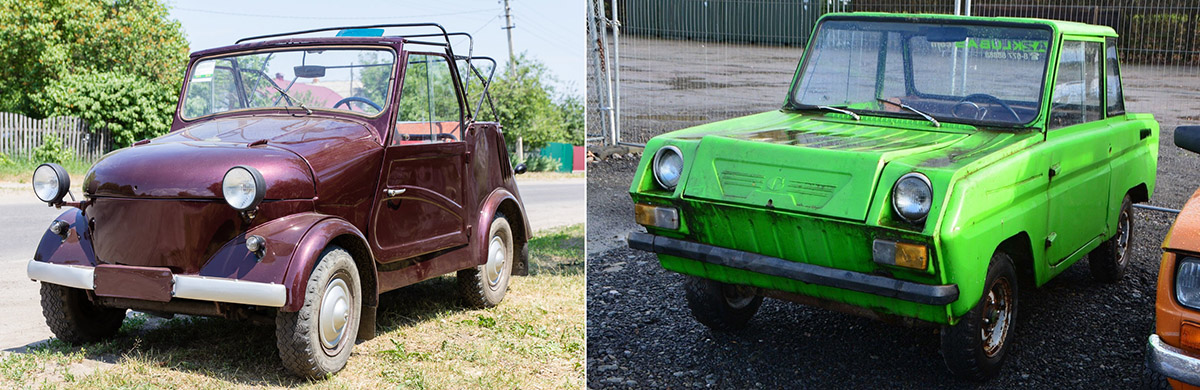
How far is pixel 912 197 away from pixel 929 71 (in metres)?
1.57

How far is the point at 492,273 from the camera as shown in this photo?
6.18 metres

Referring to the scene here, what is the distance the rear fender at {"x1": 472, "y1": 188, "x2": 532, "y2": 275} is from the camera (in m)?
5.88

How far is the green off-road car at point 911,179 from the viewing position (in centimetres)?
353

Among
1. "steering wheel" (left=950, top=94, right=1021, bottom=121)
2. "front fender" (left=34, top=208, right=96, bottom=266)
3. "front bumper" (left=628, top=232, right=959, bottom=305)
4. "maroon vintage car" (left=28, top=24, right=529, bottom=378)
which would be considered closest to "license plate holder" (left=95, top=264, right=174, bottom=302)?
"maroon vintage car" (left=28, top=24, right=529, bottom=378)

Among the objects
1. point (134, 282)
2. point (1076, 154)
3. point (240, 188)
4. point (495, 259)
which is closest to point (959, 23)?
point (1076, 154)

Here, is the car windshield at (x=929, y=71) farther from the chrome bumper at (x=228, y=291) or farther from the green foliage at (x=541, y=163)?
the green foliage at (x=541, y=163)

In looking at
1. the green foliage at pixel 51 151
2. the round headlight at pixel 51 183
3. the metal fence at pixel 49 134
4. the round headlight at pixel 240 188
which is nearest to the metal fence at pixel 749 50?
the round headlight at pixel 240 188

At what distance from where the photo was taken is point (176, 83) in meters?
20.7

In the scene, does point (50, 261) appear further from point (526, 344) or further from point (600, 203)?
point (600, 203)

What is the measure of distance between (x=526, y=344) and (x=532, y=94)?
21663mm

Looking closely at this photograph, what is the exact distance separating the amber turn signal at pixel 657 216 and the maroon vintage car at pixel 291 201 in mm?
1434

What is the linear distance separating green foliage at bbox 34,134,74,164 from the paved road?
329 cm

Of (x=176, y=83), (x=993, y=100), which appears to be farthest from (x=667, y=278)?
(x=176, y=83)

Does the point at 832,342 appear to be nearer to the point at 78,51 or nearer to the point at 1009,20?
the point at 1009,20
